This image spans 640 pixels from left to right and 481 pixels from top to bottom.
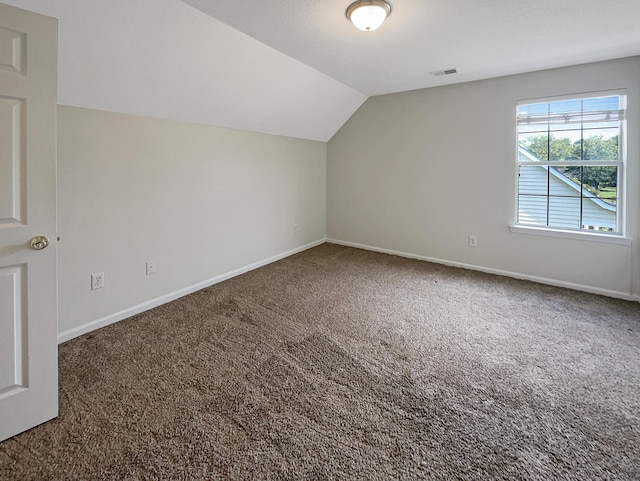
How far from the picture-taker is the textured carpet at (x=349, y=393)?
144cm

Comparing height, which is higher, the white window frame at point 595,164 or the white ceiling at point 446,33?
the white ceiling at point 446,33

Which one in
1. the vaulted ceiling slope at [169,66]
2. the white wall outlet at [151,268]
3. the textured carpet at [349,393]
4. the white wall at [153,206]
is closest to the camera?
the textured carpet at [349,393]

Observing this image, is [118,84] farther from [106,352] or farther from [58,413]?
[58,413]

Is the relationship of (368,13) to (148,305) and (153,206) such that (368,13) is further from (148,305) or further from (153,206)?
(148,305)

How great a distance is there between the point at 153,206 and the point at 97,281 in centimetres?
77

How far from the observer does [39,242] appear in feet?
5.09

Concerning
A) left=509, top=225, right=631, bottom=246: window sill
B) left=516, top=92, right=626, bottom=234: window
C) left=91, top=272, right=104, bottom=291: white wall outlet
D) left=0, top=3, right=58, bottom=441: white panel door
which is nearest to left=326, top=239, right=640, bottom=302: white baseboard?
left=509, top=225, right=631, bottom=246: window sill

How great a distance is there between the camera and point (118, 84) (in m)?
2.41

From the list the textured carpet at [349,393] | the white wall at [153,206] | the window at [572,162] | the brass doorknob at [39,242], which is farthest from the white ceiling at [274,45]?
the textured carpet at [349,393]

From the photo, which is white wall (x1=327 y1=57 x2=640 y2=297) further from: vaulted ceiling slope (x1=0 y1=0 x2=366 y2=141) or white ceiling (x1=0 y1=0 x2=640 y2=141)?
vaulted ceiling slope (x1=0 y1=0 x2=366 y2=141)

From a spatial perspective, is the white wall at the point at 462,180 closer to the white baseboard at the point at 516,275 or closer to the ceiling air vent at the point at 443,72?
the white baseboard at the point at 516,275

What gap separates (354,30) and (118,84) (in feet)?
5.98

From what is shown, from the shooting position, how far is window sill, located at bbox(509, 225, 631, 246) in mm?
3268

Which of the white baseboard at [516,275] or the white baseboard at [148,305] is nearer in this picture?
the white baseboard at [148,305]
